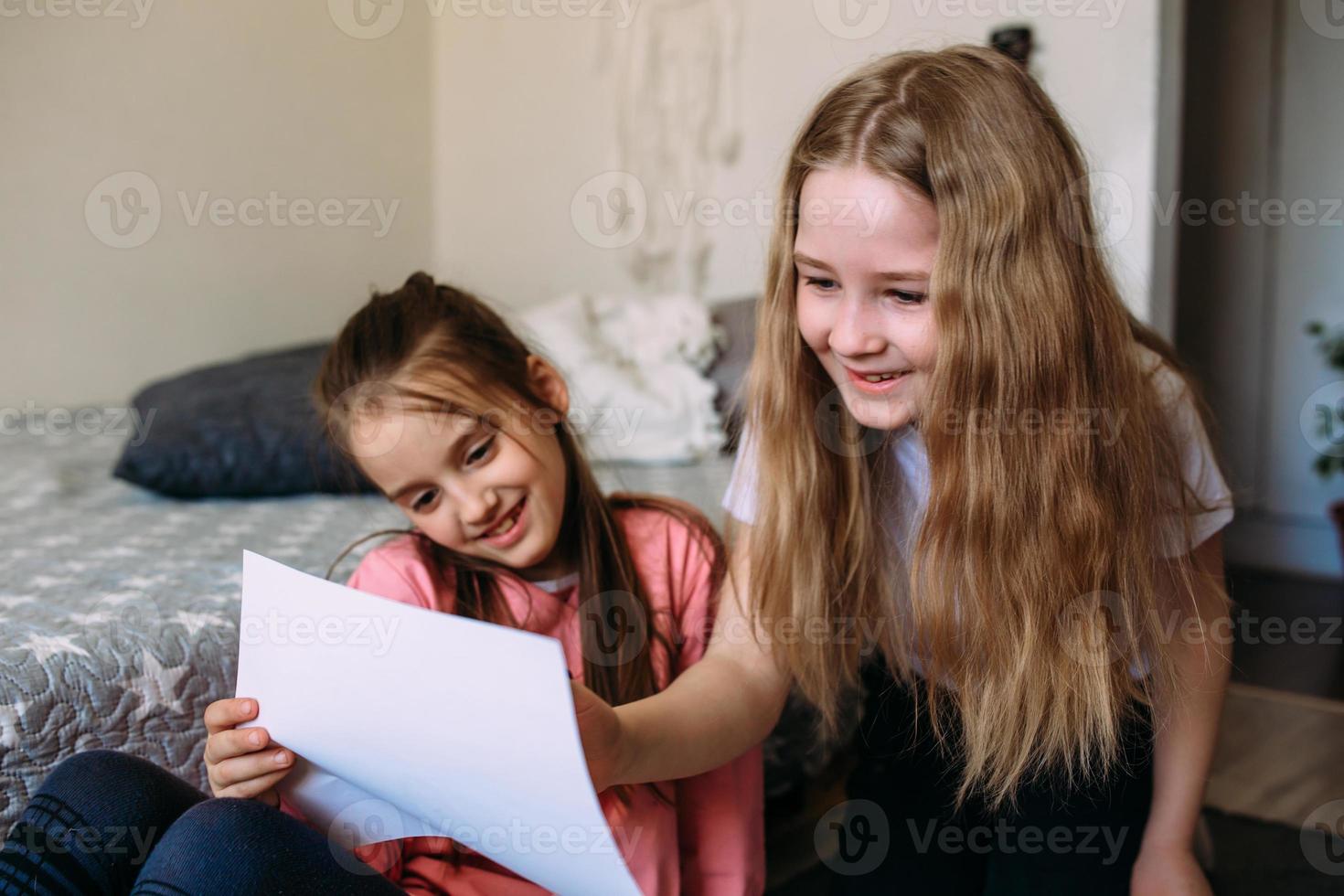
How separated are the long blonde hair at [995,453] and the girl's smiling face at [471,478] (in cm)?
18

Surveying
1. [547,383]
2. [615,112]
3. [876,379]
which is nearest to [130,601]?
[547,383]

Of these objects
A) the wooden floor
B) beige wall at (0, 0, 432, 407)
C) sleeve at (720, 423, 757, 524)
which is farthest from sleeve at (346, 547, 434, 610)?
beige wall at (0, 0, 432, 407)

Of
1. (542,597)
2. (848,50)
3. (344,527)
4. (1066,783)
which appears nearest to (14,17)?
(344,527)

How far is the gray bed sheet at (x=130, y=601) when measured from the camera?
0.84 m

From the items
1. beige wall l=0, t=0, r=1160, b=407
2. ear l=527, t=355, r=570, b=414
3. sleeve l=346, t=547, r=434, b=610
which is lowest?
sleeve l=346, t=547, r=434, b=610

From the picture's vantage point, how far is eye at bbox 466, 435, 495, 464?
2.96 feet

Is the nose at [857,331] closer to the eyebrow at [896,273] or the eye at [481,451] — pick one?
the eyebrow at [896,273]

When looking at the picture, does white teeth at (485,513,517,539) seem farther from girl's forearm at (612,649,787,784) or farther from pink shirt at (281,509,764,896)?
girl's forearm at (612,649,787,784)

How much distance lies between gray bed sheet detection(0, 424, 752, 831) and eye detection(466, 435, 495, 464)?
27 cm

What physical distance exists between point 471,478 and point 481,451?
33mm

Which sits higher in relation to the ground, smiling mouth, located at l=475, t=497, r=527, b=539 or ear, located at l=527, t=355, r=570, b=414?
ear, located at l=527, t=355, r=570, b=414

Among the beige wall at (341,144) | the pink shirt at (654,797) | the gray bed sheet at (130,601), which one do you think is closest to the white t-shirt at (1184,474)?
the pink shirt at (654,797)

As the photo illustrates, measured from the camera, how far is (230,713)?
0.70 m

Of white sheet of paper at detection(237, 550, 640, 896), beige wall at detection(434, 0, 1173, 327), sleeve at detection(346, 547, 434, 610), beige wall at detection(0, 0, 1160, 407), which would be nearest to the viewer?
white sheet of paper at detection(237, 550, 640, 896)
